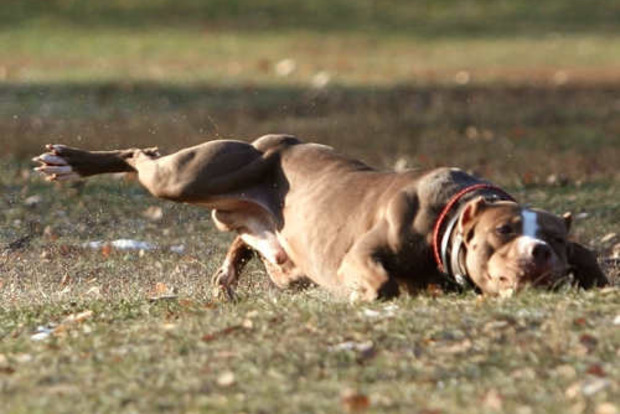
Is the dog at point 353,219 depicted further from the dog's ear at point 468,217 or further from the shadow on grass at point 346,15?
the shadow on grass at point 346,15

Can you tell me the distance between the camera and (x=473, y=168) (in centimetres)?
1452

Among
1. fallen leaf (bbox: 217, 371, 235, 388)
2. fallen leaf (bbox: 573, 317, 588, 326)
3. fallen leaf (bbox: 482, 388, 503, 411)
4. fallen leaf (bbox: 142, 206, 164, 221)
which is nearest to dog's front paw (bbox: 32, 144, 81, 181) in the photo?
fallen leaf (bbox: 142, 206, 164, 221)

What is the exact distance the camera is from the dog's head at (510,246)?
7.11 m

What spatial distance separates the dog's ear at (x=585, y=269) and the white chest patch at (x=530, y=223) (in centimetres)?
47

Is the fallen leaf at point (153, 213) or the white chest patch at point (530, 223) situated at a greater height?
the white chest patch at point (530, 223)

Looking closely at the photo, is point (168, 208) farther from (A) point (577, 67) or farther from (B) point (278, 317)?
(A) point (577, 67)

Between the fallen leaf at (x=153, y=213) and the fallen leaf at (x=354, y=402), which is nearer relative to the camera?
the fallen leaf at (x=354, y=402)

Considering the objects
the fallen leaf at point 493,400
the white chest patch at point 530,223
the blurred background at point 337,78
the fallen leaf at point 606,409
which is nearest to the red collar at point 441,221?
the white chest patch at point 530,223

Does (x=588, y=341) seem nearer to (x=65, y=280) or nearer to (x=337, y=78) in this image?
(x=65, y=280)

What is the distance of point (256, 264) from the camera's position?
948 cm

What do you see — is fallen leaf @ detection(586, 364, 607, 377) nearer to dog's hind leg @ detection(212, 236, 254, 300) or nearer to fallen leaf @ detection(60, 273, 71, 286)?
dog's hind leg @ detection(212, 236, 254, 300)

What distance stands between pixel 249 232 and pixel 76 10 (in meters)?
25.1

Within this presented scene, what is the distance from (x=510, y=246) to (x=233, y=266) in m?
2.27

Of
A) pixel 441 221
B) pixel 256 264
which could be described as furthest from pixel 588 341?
pixel 256 264
